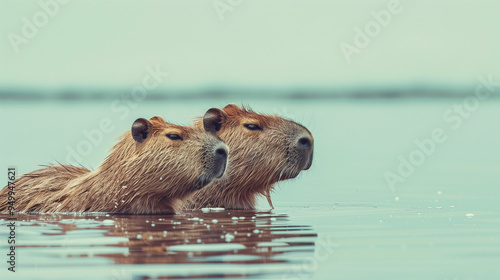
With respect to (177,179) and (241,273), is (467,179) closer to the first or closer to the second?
(177,179)

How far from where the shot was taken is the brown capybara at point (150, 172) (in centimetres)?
809

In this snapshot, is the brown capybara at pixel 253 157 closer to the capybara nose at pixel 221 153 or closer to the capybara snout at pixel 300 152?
the capybara snout at pixel 300 152

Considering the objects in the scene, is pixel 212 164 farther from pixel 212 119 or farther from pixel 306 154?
pixel 306 154

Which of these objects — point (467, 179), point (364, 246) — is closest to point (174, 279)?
point (364, 246)

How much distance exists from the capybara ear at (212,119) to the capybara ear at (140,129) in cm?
67

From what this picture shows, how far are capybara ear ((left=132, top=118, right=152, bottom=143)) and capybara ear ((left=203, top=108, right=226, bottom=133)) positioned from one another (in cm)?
67

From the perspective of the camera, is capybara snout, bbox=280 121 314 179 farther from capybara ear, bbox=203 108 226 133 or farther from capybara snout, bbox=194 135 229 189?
capybara snout, bbox=194 135 229 189

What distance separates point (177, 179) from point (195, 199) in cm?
84

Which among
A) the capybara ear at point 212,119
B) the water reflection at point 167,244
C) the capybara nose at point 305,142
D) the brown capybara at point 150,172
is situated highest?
the capybara ear at point 212,119

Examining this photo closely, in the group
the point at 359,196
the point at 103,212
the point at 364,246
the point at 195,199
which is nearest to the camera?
the point at 364,246

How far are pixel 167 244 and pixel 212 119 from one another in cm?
306

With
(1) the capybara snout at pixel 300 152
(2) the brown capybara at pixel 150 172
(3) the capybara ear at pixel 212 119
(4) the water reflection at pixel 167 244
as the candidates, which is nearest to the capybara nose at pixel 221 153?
(2) the brown capybara at pixel 150 172

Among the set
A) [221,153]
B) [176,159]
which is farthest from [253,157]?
[176,159]

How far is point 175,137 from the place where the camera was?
8.22m
